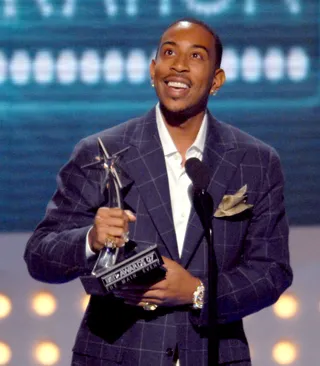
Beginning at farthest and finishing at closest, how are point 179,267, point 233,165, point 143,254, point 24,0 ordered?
point 24,0 → point 233,165 → point 179,267 → point 143,254

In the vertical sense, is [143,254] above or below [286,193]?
above

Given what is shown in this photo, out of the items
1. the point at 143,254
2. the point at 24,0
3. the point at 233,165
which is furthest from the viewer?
the point at 24,0

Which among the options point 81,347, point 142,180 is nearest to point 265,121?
point 142,180

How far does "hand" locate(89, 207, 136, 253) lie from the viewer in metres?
2.19

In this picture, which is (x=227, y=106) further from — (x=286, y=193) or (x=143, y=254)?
(x=143, y=254)

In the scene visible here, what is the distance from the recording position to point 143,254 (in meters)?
2.19

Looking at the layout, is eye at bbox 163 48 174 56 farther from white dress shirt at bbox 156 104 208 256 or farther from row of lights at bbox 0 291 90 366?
row of lights at bbox 0 291 90 366

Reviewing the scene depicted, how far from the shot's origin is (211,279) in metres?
2.24

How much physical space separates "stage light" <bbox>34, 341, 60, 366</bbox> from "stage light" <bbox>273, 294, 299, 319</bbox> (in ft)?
2.52

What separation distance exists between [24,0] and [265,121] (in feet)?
3.01

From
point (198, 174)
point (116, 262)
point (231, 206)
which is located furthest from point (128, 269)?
point (231, 206)

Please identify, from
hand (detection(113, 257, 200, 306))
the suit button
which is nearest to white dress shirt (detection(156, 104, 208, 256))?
hand (detection(113, 257, 200, 306))

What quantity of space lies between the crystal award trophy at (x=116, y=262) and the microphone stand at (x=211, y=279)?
112 mm

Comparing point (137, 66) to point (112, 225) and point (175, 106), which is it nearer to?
point (175, 106)
